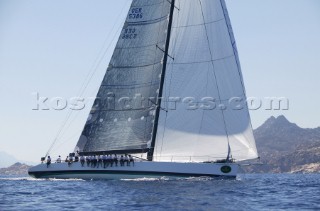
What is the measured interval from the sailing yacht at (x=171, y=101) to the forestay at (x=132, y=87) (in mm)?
89

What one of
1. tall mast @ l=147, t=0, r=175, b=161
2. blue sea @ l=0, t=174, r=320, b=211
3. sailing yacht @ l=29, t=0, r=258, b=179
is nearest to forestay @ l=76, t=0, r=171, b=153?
sailing yacht @ l=29, t=0, r=258, b=179

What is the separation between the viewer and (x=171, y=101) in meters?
41.9

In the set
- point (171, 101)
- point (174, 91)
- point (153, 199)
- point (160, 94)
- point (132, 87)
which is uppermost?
point (132, 87)

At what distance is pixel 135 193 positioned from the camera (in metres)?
29.3

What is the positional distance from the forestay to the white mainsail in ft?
4.39

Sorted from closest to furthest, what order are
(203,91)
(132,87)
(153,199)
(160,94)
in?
(153,199) < (203,91) < (160,94) < (132,87)

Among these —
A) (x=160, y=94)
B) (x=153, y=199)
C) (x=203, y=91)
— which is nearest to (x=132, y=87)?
(x=160, y=94)

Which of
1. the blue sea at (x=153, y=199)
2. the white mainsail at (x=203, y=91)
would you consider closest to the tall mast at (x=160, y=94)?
the white mainsail at (x=203, y=91)

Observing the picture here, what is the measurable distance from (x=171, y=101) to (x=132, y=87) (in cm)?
402

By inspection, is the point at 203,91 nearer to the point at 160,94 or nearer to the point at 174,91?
the point at 174,91

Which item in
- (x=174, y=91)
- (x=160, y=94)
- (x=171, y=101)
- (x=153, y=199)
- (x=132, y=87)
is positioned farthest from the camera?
(x=132, y=87)

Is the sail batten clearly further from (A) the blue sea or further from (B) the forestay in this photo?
(A) the blue sea

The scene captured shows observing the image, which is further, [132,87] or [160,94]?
[132,87]

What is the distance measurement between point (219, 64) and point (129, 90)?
8442mm
